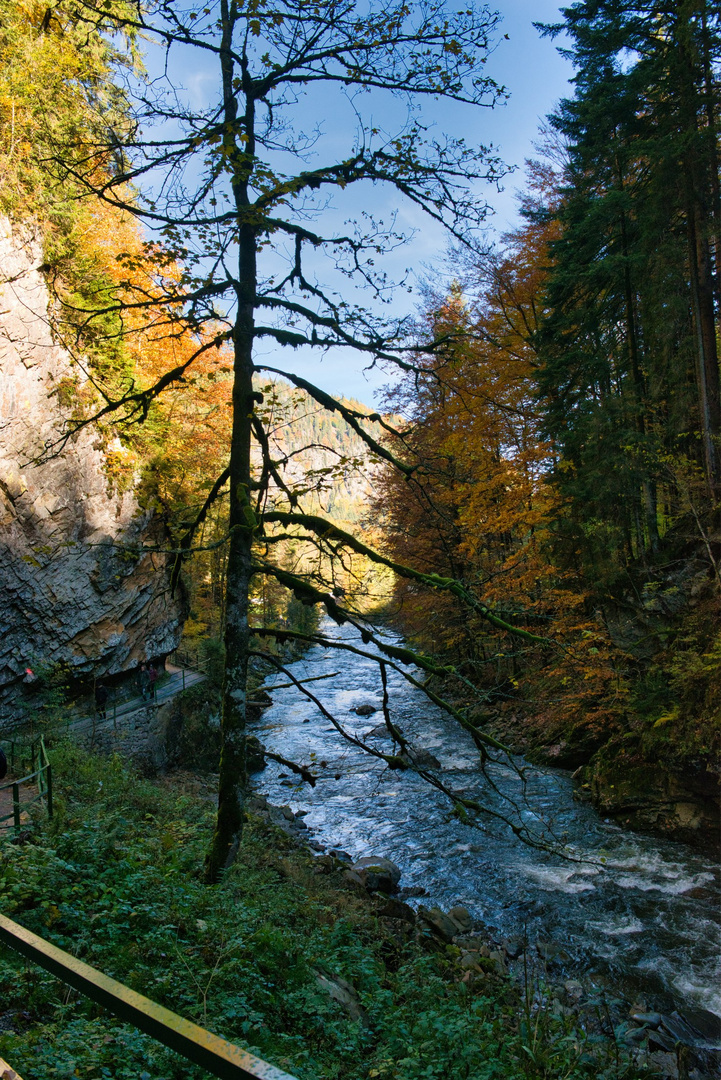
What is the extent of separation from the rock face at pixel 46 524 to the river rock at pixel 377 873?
7756mm

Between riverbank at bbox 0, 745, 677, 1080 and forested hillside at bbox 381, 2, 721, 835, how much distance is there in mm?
5019

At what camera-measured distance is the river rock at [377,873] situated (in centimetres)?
969

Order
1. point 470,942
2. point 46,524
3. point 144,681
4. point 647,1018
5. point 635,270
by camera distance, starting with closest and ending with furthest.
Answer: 1. point 647,1018
2. point 470,942
3. point 635,270
4. point 46,524
5. point 144,681

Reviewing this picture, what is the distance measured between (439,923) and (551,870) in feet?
10.4

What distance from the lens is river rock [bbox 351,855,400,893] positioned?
9.69m

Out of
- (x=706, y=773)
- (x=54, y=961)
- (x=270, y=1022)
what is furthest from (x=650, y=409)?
(x=54, y=961)

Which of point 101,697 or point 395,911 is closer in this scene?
point 395,911

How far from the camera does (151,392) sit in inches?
249

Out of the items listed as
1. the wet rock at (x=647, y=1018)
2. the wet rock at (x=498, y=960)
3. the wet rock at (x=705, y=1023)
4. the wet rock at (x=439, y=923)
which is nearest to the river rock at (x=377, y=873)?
the wet rock at (x=439, y=923)

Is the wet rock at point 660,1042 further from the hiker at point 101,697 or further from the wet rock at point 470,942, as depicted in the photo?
the hiker at point 101,697

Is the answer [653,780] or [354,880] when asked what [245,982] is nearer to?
[354,880]

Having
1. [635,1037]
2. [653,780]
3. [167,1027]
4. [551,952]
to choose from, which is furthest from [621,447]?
[167,1027]

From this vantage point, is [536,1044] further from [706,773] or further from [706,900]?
[706,773]

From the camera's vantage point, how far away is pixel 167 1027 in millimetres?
1218
